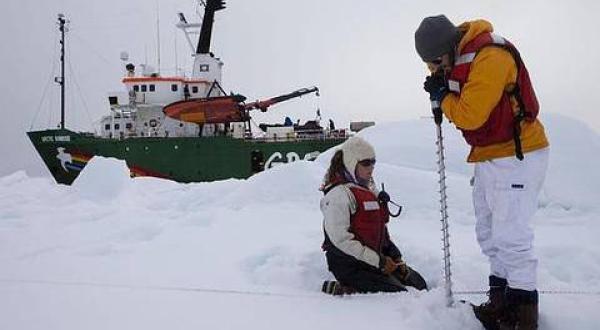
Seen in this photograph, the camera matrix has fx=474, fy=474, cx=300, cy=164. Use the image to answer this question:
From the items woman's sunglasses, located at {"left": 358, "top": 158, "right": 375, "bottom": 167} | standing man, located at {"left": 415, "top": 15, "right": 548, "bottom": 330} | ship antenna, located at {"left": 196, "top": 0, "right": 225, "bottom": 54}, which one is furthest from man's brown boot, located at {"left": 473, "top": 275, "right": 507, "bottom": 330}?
ship antenna, located at {"left": 196, "top": 0, "right": 225, "bottom": 54}

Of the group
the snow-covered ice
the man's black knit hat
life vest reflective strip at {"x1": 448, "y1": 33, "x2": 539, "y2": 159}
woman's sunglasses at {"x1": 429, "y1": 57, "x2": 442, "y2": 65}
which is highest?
the man's black knit hat

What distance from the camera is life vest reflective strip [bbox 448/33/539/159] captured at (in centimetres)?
219

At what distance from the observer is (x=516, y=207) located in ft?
7.09

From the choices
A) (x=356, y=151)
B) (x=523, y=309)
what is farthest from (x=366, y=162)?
(x=523, y=309)

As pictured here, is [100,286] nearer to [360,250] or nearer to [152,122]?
[360,250]

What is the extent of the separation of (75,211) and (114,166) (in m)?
2.17

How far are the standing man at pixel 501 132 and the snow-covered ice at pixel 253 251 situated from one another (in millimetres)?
250

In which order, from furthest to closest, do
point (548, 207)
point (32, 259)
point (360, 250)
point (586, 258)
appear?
point (548, 207) → point (32, 259) → point (586, 258) → point (360, 250)

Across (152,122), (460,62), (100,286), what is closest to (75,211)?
(100,286)

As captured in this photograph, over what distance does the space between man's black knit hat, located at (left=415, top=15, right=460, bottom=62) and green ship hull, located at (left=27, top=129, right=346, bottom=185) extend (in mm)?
15137

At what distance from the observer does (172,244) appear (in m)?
4.47

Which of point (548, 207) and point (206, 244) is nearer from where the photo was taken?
A: point (206, 244)

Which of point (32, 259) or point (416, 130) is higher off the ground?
point (416, 130)

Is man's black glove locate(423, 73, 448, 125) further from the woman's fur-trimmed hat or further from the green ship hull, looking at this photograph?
the green ship hull
